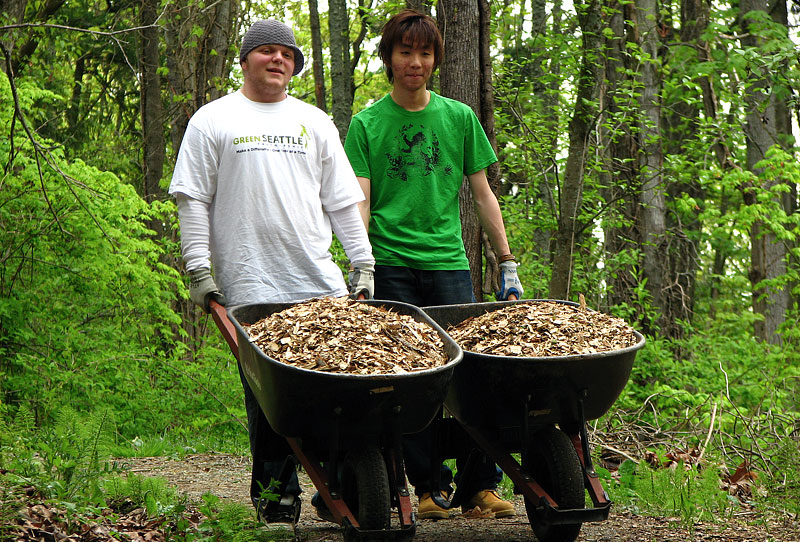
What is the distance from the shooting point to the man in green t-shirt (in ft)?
13.6

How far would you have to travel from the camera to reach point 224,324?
11.5ft

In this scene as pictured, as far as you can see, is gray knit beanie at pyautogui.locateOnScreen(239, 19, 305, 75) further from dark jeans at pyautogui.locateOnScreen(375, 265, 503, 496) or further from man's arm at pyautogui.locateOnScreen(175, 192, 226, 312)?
dark jeans at pyautogui.locateOnScreen(375, 265, 503, 496)

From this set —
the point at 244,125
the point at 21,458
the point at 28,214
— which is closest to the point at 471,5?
the point at 244,125

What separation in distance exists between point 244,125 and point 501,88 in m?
5.09

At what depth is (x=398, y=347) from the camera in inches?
125

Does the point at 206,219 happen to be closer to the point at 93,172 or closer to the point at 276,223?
the point at 276,223

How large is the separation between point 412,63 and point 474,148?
20.5 inches

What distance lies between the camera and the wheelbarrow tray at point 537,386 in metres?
3.24

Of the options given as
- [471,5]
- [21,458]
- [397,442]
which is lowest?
[21,458]

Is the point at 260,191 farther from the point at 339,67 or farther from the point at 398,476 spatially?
the point at 339,67

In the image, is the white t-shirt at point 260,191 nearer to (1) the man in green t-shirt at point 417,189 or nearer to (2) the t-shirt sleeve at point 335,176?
(2) the t-shirt sleeve at point 335,176

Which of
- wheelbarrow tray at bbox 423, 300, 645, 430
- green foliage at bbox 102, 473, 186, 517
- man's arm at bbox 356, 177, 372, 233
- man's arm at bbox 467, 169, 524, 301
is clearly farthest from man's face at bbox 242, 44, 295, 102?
green foliage at bbox 102, 473, 186, 517

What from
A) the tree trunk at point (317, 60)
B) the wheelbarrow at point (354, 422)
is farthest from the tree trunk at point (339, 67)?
the wheelbarrow at point (354, 422)

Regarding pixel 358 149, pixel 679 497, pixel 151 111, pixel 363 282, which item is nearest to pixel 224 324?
pixel 363 282
